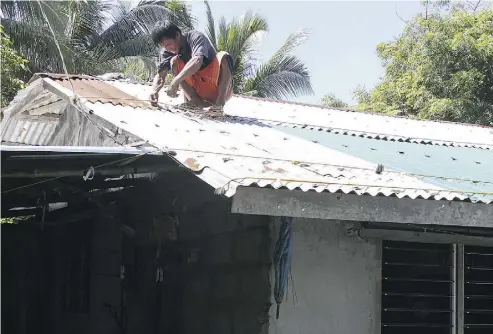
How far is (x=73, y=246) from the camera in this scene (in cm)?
866

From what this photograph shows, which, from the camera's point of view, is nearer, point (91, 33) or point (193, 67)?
point (193, 67)

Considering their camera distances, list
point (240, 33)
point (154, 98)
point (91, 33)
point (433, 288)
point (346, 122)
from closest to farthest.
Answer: point (433, 288) < point (154, 98) < point (346, 122) < point (91, 33) < point (240, 33)

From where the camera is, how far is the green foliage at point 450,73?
1656 centimetres

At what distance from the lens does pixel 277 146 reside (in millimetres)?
5855

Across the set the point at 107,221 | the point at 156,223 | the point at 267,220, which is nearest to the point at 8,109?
the point at 107,221

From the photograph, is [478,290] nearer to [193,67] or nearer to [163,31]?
[193,67]

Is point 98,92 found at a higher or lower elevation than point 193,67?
lower

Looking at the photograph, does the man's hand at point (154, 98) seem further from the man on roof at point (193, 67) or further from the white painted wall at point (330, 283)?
the white painted wall at point (330, 283)

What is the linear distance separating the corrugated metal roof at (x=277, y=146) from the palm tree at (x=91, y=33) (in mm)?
8517

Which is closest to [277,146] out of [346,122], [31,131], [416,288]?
[416,288]

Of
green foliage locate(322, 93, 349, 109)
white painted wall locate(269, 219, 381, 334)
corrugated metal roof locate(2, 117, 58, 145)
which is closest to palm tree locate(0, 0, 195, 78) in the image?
green foliage locate(322, 93, 349, 109)

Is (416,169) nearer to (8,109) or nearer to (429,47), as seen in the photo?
(8,109)

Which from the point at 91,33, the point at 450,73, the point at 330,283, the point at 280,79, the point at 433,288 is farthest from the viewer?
the point at 280,79

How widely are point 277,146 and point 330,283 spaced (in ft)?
4.33
